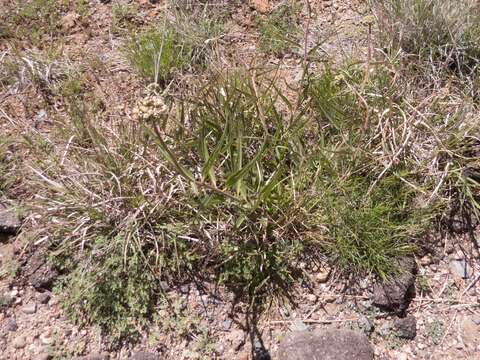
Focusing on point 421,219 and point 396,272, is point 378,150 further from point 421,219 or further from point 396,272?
point 396,272

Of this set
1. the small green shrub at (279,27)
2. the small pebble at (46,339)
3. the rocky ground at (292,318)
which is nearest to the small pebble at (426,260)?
the rocky ground at (292,318)

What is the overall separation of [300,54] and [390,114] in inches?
34.8

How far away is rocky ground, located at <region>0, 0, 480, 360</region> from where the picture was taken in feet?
6.95

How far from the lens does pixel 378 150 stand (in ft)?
7.89

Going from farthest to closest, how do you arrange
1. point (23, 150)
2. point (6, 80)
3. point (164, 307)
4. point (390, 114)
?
point (6, 80), point (23, 150), point (390, 114), point (164, 307)

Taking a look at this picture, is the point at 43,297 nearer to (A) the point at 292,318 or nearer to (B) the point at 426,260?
(A) the point at 292,318

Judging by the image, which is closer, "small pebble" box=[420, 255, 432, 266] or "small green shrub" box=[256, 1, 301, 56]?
"small pebble" box=[420, 255, 432, 266]

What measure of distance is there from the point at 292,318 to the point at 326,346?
0.80ft

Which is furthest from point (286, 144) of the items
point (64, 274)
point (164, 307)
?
point (64, 274)

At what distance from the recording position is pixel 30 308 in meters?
2.21

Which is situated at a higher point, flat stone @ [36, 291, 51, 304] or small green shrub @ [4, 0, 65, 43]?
small green shrub @ [4, 0, 65, 43]

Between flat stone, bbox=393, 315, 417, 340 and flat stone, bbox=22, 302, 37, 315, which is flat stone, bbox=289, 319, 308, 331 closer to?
flat stone, bbox=393, 315, 417, 340

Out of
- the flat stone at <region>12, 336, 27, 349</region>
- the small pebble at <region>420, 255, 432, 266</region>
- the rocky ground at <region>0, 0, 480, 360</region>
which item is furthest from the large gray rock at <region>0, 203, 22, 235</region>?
the small pebble at <region>420, 255, 432, 266</region>

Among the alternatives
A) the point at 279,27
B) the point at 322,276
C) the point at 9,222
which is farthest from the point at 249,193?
the point at 279,27
